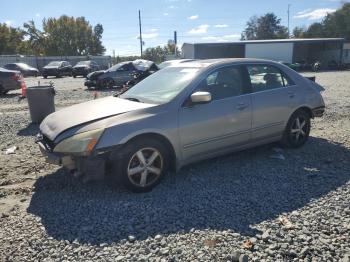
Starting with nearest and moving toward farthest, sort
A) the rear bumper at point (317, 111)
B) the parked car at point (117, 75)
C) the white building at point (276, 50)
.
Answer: the rear bumper at point (317, 111) → the parked car at point (117, 75) → the white building at point (276, 50)

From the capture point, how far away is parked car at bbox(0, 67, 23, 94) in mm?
16109

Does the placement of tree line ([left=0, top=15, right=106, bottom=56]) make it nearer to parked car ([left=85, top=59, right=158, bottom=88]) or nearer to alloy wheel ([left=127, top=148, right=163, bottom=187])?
parked car ([left=85, top=59, right=158, bottom=88])

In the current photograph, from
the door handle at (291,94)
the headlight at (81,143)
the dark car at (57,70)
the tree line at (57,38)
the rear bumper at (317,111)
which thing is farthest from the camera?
the tree line at (57,38)

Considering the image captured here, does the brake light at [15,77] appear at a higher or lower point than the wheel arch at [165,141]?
higher

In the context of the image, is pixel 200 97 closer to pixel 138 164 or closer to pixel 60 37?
pixel 138 164

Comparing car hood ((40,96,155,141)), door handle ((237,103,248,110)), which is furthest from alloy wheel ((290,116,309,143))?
car hood ((40,96,155,141))

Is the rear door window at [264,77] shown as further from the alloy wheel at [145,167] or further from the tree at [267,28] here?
the tree at [267,28]

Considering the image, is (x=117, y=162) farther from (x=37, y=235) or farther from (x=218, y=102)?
(x=218, y=102)

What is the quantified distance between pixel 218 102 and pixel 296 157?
1756 mm

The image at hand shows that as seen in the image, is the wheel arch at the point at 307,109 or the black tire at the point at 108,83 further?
the black tire at the point at 108,83

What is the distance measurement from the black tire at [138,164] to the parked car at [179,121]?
0.01 meters

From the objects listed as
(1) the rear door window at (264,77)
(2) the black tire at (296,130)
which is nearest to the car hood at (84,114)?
(1) the rear door window at (264,77)

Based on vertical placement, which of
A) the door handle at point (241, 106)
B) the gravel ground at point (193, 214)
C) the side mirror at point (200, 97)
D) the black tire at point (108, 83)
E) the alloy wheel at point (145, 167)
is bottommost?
the gravel ground at point (193, 214)

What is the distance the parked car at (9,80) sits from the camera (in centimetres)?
1611
